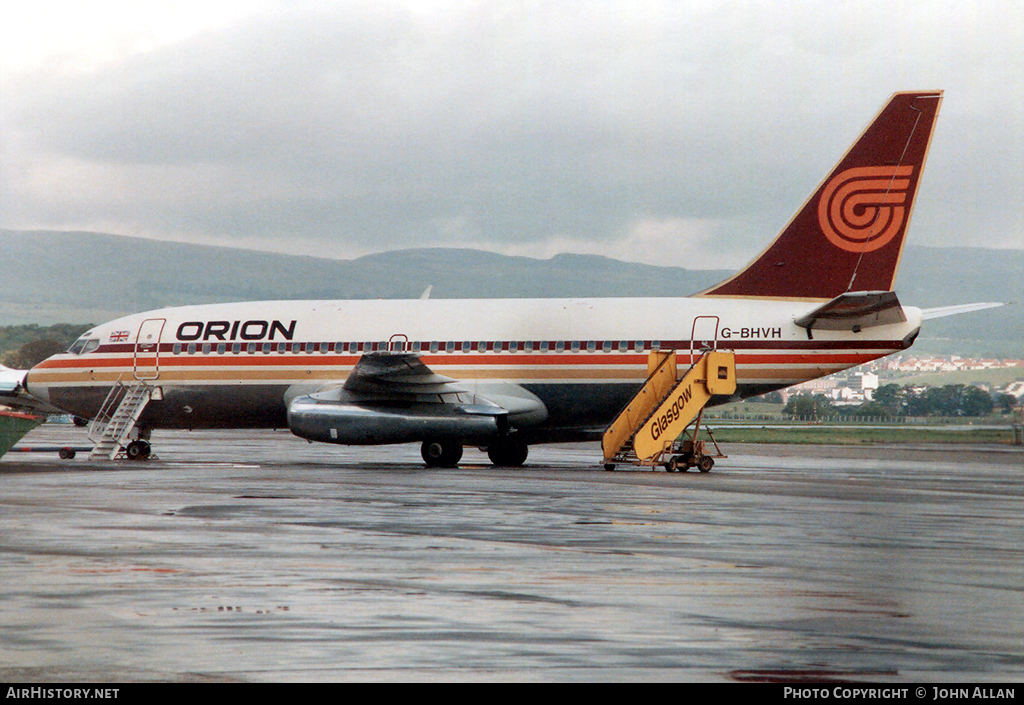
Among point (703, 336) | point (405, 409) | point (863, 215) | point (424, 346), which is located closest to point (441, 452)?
point (405, 409)

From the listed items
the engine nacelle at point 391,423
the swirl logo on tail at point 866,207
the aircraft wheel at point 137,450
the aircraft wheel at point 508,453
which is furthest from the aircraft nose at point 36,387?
the swirl logo on tail at point 866,207

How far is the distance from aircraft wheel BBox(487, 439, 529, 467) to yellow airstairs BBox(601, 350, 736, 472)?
3.02 metres

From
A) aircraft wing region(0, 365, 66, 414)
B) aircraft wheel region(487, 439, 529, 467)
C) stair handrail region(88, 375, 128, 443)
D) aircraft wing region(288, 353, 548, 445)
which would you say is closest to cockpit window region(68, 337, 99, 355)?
stair handrail region(88, 375, 128, 443)

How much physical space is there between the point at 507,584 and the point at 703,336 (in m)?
19.4

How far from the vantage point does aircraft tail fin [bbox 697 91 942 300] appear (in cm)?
2903

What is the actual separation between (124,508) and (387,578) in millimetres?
8050

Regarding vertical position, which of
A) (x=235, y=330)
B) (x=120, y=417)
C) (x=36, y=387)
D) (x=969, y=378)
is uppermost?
(x=969, y=378)

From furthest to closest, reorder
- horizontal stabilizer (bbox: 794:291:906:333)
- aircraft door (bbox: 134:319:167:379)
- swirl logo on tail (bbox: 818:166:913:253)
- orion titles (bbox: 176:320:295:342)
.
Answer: aircraft door (bbox: 134:319:167:379), orion titles (bbox: 176:320:295:342), swirl logo on tail (bbox: 818:166:913:253), horizontal stabilizer (bbox: 794:291:906:333)

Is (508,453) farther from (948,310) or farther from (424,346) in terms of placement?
(948,310)

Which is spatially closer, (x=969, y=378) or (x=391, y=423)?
(x=391, y=423)

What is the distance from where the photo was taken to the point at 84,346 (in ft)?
114

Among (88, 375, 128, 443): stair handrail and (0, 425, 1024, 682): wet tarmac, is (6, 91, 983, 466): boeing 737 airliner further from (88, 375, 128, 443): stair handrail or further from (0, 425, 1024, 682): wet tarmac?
(0, 425, 1024, 682): wet tarmac

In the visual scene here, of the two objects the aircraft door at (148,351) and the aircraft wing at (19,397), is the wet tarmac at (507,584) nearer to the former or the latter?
the aircraft door at (148,351)
